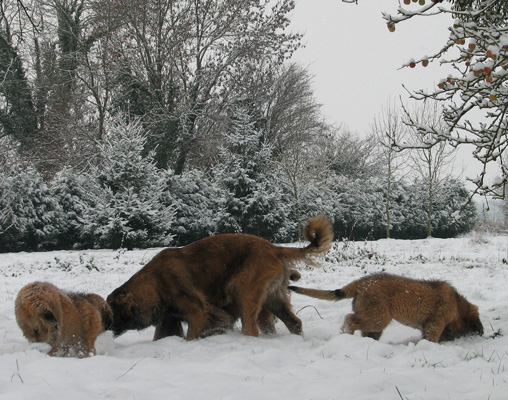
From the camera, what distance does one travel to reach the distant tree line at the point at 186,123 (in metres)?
19.5

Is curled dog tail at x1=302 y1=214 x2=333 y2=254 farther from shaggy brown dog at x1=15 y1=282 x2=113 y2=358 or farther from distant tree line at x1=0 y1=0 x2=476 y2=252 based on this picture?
distant tree line at x1=0 y1=0 x2=476 y2=252

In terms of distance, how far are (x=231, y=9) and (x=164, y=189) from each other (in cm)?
1245

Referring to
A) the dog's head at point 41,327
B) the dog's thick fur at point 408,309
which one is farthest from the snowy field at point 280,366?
the dog's thick fur at point 408,309

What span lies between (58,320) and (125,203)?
1174cm

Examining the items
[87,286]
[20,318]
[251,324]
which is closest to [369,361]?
[251,324]

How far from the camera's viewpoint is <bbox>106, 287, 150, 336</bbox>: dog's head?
476 centimetres

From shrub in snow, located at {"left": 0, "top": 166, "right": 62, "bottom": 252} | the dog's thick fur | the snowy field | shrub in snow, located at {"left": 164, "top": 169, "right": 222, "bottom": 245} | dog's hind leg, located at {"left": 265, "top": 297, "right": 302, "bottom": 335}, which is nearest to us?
the snowy field

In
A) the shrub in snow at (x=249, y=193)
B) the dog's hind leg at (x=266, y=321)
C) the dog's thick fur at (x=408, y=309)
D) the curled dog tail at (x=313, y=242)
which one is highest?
the shrub in snow at (x=249, y=193)

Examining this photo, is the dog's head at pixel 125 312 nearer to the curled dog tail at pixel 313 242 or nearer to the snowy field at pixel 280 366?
the snowy field at pixel 280 366

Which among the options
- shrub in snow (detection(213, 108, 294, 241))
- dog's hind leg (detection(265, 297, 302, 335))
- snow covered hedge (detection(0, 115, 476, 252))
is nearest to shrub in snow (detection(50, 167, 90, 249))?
snow covered hedge (detection(0, 115, 476, 252))

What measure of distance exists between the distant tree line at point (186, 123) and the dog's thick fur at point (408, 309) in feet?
44.8

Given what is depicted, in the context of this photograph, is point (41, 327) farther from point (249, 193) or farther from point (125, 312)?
point (249, 193)

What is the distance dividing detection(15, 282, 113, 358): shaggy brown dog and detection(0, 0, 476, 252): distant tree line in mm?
13508

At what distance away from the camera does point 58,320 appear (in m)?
3.97
